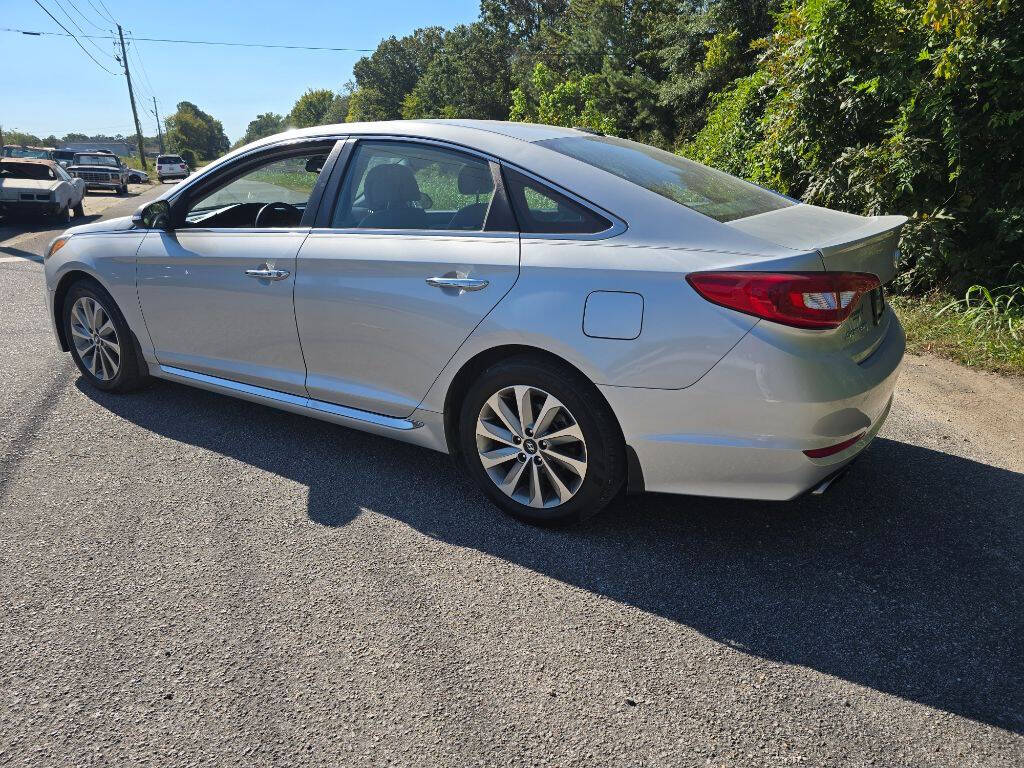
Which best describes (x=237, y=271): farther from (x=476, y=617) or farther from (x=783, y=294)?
(x=783, y=294)

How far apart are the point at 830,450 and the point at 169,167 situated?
55.5m

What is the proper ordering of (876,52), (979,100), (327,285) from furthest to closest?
(876,52) → (979,100) → (327,285)

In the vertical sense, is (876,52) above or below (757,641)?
above

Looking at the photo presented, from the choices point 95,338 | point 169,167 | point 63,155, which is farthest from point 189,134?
point 95,338

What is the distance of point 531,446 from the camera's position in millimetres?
3311

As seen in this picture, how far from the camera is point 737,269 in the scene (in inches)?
109

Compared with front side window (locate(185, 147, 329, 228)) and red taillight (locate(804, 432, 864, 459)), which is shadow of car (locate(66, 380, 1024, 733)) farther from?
front side window (locate(185, 147, 329, 228))

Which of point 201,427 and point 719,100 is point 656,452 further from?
point 719,100

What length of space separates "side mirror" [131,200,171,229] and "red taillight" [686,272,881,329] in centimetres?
307

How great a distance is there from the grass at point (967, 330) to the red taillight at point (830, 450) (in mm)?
3261

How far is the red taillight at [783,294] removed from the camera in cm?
273

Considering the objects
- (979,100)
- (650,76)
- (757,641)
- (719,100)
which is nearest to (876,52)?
(979,100)

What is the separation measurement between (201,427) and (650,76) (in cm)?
3149

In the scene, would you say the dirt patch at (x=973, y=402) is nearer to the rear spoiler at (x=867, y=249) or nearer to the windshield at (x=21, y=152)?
the rear spoiler at (x=867, y=249)
